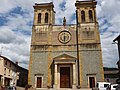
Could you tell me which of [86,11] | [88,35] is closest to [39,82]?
[88,35]

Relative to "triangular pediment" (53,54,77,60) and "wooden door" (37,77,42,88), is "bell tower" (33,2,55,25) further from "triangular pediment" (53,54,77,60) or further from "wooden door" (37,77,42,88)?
"wooden door" (37,77,42,88)

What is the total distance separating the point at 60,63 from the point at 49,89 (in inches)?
209

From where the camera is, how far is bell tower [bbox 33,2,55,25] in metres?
39.2

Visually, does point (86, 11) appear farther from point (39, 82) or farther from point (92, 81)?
point (39, 82)

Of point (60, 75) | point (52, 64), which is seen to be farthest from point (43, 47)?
point (60, 75)

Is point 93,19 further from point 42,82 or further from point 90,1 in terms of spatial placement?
point 42,82

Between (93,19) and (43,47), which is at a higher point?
(93,19)

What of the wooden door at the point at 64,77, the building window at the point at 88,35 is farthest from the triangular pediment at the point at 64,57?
the building window at the point at 88,35

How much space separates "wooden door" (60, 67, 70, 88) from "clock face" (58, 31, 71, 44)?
5.28 meters

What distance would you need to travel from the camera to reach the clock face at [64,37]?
37287 mm

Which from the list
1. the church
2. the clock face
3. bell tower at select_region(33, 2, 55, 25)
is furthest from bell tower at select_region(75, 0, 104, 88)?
bell tower at select_region(33, 2, 55, 25)

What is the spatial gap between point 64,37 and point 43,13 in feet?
23.3

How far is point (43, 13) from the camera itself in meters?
39.8

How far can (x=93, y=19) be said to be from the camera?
38.0m
